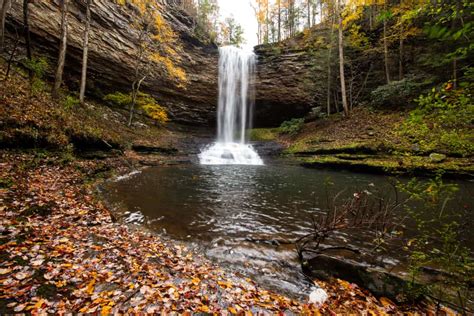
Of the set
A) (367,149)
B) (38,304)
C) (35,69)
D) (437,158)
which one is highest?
(35,69)

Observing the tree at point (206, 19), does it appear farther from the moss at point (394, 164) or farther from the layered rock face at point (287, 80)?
the moss at point (394, 164)

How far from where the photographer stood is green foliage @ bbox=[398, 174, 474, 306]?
87.9 inches

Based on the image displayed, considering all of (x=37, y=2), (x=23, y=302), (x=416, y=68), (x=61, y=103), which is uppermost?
(x=37, y=2)

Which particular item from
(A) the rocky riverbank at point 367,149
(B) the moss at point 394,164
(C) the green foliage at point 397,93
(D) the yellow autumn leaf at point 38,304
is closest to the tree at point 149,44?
(A) the rocky riverbank at point 367,149

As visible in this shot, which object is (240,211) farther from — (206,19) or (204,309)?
(206,19)

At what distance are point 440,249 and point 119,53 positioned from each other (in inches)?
779

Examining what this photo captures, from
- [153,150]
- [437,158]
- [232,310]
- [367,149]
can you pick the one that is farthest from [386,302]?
[153,150]

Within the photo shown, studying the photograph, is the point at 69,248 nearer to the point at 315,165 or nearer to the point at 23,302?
the point at 23,302

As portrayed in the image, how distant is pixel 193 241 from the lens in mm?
4355

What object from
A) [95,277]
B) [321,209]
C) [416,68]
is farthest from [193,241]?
[416,68]

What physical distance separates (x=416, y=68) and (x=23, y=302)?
2320 centimetres

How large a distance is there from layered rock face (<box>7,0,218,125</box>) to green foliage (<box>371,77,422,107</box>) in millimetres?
15236

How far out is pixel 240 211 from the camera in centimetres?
616

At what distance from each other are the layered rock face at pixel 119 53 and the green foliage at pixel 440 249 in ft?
56.1
